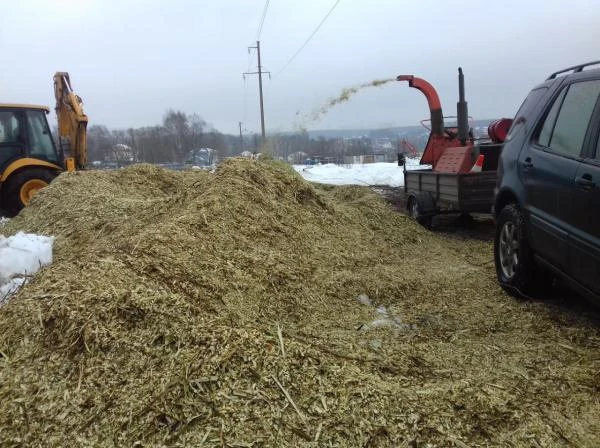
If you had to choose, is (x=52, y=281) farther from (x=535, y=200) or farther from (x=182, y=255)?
(x=535, y=200)

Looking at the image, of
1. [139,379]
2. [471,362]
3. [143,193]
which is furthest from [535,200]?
[143,193]

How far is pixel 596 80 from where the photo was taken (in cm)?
382

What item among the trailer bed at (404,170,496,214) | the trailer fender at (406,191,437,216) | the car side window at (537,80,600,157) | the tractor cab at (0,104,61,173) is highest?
the tractor cab at (0,104,61,173)

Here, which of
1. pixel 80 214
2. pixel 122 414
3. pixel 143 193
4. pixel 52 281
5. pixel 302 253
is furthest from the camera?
pixel 143 193

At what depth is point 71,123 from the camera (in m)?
14.1

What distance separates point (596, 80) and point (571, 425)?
2.56 metres

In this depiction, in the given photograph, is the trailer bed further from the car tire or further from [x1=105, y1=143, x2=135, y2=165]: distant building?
[x1=105, y1=143, x2=135, y2=165]: distant building

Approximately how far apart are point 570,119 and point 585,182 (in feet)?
2.90

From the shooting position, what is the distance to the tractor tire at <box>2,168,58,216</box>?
12008 millimetres

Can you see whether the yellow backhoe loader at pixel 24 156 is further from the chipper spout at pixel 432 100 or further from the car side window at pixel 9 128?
the chipper spout at pixel 432 100

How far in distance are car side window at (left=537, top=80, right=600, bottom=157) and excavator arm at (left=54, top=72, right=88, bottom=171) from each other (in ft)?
39.4

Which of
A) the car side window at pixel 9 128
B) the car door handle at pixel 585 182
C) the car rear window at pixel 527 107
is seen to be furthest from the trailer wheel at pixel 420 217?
the car side window at pixel 9 128

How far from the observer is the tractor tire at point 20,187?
473 inches

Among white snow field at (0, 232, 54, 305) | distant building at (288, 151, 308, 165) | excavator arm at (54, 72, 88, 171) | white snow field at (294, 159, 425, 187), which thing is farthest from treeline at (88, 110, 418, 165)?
white snow field at (0, 232, 54, 305)
